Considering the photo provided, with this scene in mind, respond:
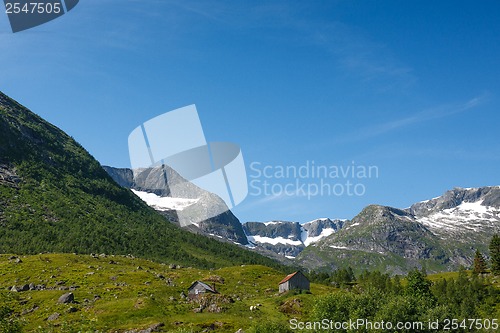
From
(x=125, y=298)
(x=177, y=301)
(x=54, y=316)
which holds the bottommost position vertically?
(x=54, y=316)

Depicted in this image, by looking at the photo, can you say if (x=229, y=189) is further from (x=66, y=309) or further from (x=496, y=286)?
(x=496, y=286)

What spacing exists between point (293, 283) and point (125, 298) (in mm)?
51633

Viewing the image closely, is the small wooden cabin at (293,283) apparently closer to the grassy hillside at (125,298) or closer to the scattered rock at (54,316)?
the grassy hillside at (125,298)

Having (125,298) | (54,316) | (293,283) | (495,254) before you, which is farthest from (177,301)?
(495,254)

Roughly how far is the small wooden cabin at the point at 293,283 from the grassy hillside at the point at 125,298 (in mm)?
3818

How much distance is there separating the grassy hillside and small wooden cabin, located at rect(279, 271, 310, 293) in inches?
150

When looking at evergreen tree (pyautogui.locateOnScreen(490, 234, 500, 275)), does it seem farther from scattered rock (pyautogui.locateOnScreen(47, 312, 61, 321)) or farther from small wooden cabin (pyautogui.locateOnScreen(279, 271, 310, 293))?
scattered rock (pyautogui.locateOnScreen(47, 312, 61, 321))

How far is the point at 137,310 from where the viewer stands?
91938 millimetres

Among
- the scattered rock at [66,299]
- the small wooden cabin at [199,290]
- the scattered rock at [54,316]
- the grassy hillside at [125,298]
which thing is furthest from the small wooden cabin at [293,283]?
the scattered rock at [54,316]

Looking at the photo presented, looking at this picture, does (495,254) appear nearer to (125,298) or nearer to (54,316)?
(125,298)

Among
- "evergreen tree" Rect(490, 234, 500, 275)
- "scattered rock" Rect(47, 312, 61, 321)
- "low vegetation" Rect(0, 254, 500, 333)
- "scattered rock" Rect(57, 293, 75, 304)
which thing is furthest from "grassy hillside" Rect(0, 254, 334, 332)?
"evergreen tree" Rect(490, 234, 500, 275)

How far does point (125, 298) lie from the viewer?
340ft

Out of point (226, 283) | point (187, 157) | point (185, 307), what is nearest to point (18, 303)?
point (185, 307)

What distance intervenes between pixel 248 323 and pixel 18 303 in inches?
2284
